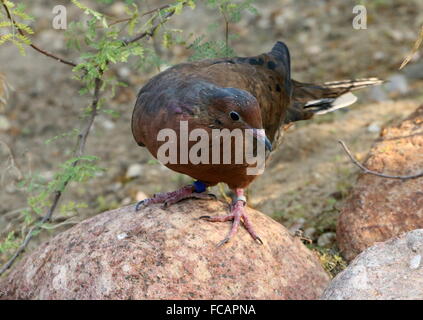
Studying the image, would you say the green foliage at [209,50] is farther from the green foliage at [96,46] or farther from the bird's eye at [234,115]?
the bird's eye at [234,115]

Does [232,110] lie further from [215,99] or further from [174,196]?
[174,196]

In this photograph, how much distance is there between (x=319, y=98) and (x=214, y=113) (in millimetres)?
1949

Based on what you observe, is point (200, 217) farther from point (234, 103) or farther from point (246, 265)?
point (234, 103)

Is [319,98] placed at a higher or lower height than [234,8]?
lower

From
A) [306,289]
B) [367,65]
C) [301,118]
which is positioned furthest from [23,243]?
[367,65]

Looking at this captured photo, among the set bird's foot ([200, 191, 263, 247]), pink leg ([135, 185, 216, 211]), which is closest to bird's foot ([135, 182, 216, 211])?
pink leg ([135, 185, 216, 211])

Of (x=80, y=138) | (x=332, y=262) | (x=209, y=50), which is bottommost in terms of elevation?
(x=332, y=262)

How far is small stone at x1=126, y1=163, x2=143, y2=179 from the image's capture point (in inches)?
269

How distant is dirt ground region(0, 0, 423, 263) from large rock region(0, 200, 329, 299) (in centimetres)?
97

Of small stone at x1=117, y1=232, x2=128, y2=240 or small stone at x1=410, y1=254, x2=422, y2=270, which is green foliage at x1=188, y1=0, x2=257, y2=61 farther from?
small stone at x1=410, y1=254, x2=422, y2=270

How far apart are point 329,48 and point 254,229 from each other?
17.6 ft

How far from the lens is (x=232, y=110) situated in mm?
3545

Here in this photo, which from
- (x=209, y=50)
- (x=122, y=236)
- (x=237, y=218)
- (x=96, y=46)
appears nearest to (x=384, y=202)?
(x=237, y=218)

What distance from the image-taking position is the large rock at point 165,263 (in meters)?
3.38
